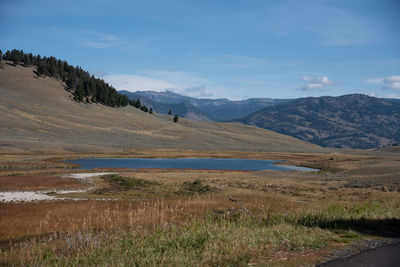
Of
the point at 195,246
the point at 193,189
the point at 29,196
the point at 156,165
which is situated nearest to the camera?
the point at 195,246

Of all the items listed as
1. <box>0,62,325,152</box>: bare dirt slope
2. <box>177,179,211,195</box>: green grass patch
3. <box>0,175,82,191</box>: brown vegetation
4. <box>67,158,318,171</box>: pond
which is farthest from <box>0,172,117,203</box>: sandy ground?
<box>0,62,325,152</box>: bare dirt slope

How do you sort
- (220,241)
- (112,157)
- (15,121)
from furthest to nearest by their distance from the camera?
(15,121), (112,157), (220,241)

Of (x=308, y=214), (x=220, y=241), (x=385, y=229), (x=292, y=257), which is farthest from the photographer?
(x=308, y=214)

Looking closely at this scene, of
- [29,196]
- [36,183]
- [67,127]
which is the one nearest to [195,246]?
[29,196]

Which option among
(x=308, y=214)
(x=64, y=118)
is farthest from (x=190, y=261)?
(x=64, y=118)

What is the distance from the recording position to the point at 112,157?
9700 centimetres

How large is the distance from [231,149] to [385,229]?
135347 mm

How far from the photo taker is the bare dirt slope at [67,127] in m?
116

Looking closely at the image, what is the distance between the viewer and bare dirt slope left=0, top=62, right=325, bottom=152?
116438mm

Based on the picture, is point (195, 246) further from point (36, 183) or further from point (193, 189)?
point (36, 183)

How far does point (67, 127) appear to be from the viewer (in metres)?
141

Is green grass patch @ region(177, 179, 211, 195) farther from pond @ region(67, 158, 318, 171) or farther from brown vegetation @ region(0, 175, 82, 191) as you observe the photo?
pond @ region(67, 158, 318, 171)

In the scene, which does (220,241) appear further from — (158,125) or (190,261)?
(158,125)

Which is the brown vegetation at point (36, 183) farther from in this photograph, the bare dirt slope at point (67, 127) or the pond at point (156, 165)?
the bare dirt slope at point (67, 127)
